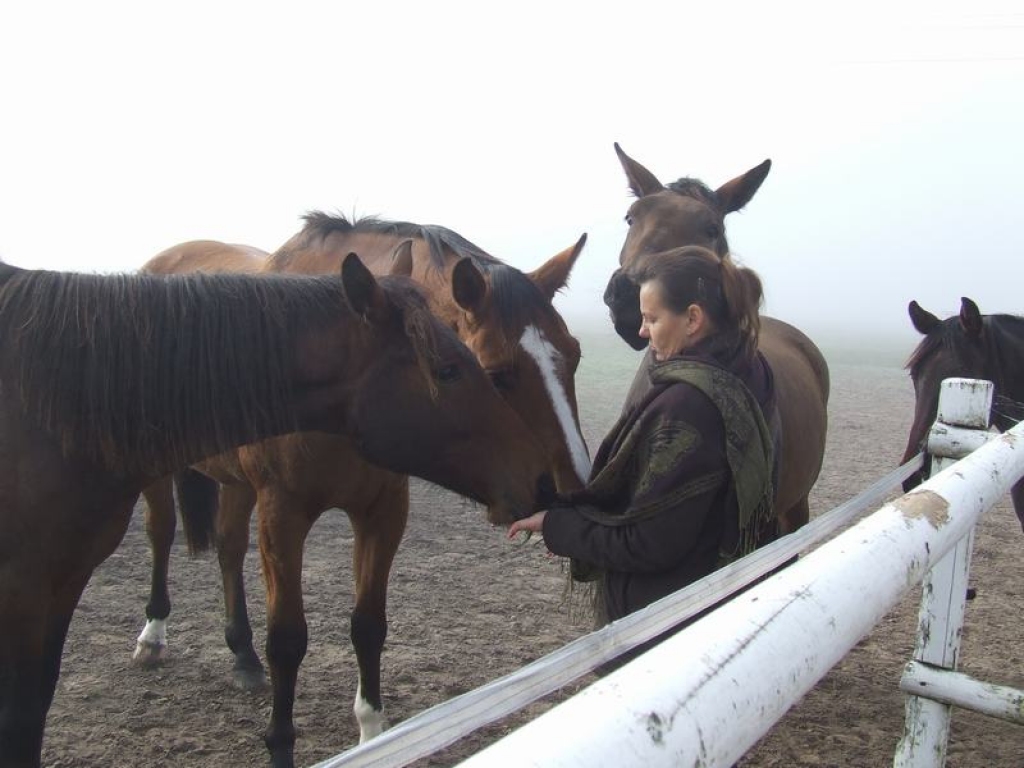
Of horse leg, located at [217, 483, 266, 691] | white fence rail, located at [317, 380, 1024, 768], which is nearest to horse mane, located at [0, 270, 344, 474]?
white fence rail, located at [317, 380, 1024, 768]

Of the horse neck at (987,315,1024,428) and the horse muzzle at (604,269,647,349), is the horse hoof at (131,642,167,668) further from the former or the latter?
the horse neck at (987,315,1024,428)

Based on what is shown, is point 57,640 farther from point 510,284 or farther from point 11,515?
point 510,284

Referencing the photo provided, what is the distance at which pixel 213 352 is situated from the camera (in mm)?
2488

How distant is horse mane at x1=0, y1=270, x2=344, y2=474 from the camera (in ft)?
7.75

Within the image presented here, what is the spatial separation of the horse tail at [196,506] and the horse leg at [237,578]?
127 mm

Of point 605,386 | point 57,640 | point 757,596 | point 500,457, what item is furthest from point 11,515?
point 605,386

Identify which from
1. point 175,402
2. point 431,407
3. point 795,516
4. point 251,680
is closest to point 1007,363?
point 795,516

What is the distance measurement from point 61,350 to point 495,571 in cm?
403

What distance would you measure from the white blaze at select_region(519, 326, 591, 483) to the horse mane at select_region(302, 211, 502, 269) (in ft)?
1.73

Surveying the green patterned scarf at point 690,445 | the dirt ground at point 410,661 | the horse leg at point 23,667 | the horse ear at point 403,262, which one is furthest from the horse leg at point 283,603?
the green patterned scarf at point 690,445

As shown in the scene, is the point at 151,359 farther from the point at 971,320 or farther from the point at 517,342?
the point at 971,320

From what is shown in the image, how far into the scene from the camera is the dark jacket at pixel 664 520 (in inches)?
78.6

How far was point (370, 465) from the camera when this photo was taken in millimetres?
3371

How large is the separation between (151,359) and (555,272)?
174 cm
